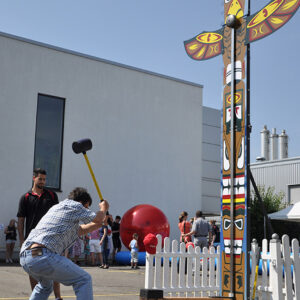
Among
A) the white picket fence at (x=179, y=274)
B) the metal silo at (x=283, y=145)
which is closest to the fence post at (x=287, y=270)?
the white picket fence at (x=179, y=274)

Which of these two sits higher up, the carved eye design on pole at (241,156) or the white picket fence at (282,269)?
the carved eye design on pole at (241,156)

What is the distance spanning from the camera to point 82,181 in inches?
760

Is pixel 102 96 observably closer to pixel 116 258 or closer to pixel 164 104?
pixel 164 104

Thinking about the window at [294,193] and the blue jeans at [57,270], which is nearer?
the blue jeans at [57,270]

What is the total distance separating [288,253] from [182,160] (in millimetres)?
15676

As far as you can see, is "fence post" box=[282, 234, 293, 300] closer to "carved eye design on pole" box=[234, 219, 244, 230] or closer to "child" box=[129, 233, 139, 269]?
"carved eye design on pole" box=[234, 219, 244, 230]

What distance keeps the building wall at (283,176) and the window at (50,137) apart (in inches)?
763

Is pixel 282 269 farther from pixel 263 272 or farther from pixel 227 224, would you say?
pixel 227 224

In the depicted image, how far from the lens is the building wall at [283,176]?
34344 millimetres

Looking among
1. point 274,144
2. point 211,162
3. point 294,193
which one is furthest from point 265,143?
point 211,162

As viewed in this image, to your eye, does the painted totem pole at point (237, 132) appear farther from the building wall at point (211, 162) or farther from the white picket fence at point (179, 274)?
the building wall at point (211, 162)

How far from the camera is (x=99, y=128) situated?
65.6 ft

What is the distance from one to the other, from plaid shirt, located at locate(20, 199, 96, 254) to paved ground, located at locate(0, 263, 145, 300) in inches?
138

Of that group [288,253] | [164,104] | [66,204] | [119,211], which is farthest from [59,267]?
[164,104]
